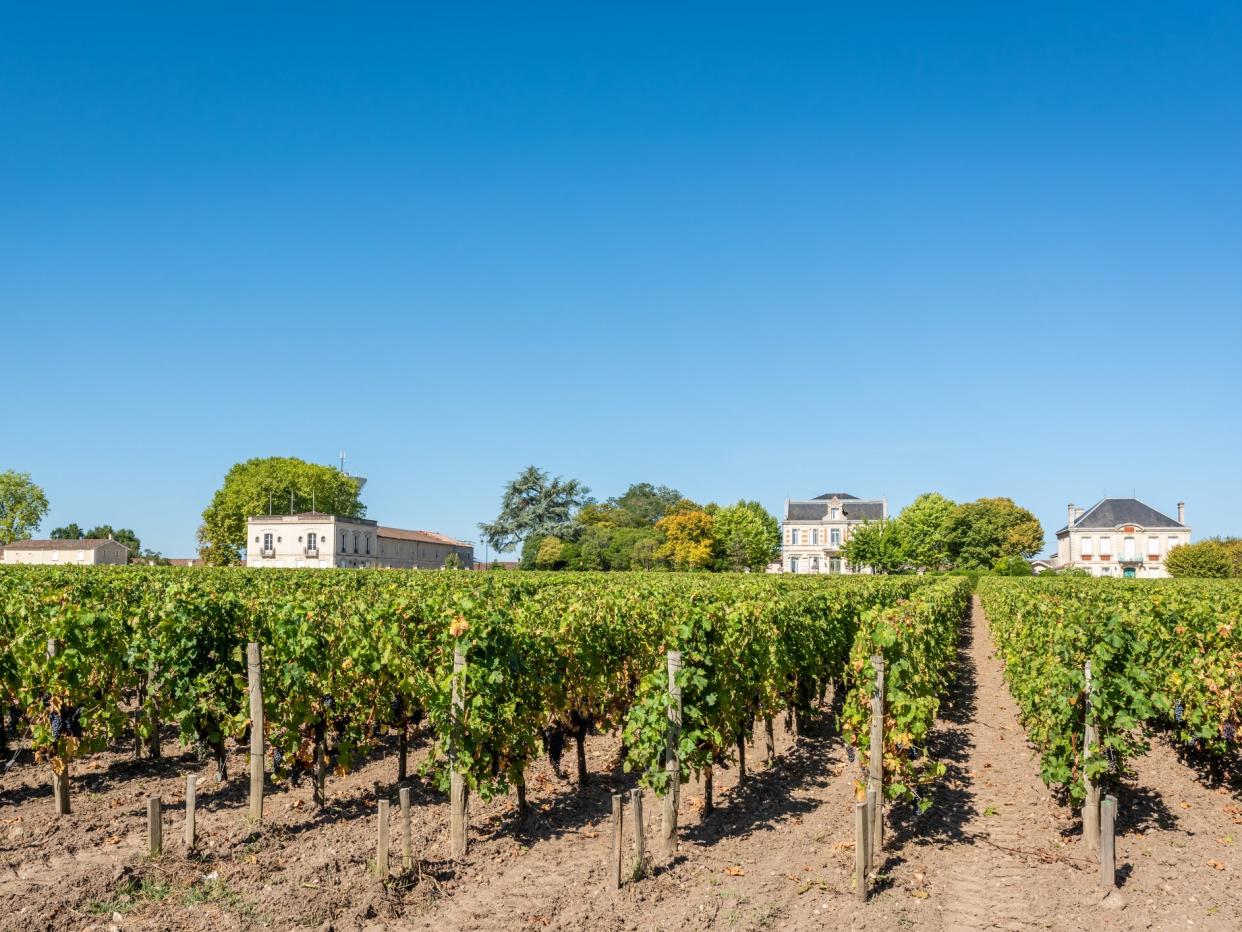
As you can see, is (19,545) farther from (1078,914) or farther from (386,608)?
(1078,914)

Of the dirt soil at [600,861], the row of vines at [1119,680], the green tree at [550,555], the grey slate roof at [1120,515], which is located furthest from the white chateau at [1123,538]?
the dirt soil at [600,861]

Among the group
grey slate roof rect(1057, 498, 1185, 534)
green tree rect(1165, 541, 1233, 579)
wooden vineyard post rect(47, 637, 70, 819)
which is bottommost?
wooden vineyard post rect(47, 637, 70, 819)

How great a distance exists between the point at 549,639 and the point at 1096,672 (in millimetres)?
5296

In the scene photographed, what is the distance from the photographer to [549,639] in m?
9.82

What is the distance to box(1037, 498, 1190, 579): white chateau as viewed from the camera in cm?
9206

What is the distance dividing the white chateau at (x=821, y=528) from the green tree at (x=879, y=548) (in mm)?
10830

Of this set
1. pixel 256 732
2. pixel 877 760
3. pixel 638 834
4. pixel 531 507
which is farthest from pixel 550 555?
pixel 638 834

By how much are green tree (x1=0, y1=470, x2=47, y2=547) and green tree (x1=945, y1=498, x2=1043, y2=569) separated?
296 feet

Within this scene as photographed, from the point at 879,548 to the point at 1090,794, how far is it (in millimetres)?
81019

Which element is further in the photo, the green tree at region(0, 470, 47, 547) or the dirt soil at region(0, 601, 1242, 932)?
the green tree at region(0, 470, 47, 547)

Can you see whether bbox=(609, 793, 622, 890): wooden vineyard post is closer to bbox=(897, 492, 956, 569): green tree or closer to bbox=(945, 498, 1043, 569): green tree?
bbox=(897, 492, 956, 569): green tree

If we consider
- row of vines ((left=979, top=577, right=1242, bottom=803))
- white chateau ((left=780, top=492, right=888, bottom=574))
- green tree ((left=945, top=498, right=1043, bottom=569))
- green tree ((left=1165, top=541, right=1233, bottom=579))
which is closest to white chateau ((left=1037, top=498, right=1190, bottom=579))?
green tree ((left=945, top=498, right=1043, bottom=569))

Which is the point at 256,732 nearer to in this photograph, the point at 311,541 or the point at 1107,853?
the point at 1107,853

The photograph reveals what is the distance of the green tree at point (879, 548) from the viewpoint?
8600 centimetres
